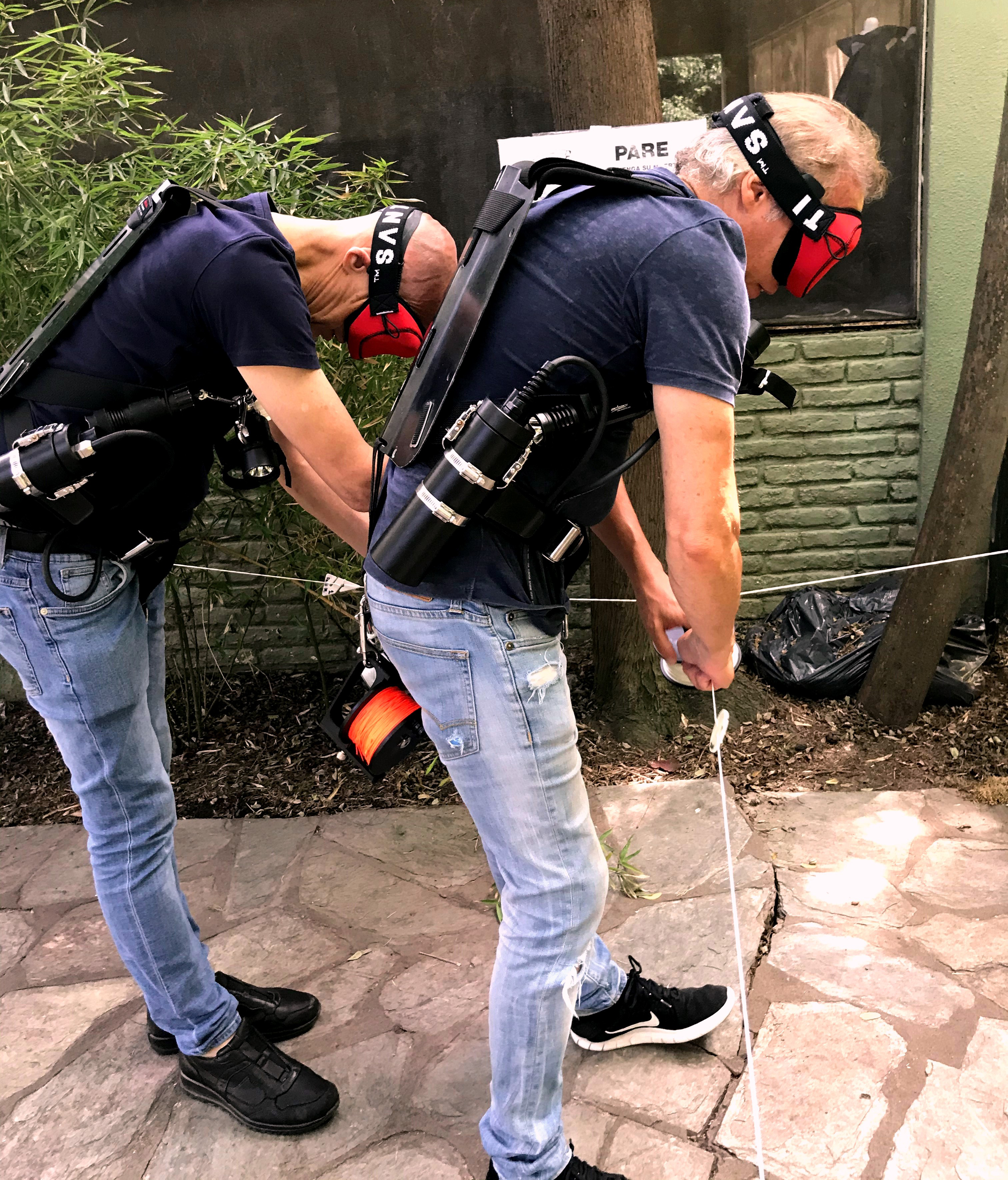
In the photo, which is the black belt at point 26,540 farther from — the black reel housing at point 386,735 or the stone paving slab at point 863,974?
the stone paving slab at point 863,974

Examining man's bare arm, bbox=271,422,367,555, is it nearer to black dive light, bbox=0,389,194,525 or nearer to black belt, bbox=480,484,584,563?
black dive light, bbox=0,389,194,525

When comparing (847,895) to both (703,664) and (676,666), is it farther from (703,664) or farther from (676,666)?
(703,664)

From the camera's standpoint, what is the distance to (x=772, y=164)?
5.10 feet

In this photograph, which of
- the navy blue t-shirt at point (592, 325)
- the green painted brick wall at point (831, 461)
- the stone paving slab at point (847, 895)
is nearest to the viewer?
the navy blue t-shirt at point (592, 325)

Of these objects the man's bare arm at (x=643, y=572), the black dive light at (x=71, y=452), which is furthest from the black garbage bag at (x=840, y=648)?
the black dive light at (x=71, y=452)

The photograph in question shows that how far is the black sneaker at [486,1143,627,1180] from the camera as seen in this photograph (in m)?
1.80

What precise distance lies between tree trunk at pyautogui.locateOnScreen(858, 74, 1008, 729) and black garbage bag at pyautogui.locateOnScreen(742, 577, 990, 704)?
0.37 ft

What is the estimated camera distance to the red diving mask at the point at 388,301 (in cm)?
189

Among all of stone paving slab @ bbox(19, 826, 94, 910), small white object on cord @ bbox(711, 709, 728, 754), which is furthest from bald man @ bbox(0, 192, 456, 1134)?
stone paving slab @ bbox(19, 826, 94, 910)

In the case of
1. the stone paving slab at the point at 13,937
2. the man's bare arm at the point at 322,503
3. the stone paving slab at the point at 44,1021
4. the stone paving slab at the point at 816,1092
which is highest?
the man's bare arm at the point at 322,503

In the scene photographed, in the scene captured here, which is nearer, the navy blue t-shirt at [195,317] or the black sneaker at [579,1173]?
the navy blue t-shirt at [195,317]

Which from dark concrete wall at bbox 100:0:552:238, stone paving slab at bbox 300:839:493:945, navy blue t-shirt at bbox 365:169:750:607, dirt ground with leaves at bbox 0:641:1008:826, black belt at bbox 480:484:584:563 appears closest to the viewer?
navy blue t-shirt at bbox 365:169:750:607

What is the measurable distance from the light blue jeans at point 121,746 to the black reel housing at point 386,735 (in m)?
0.39

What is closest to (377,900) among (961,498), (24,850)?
(24,850)
